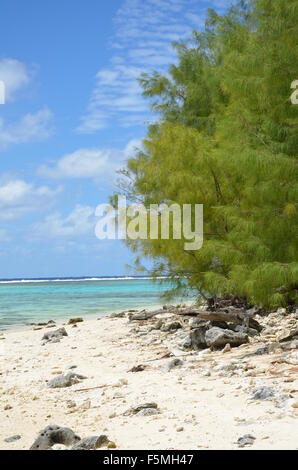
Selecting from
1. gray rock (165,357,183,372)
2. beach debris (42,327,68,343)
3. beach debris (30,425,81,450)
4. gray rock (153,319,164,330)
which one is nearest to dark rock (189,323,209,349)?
gray rock (165,357,183,372)

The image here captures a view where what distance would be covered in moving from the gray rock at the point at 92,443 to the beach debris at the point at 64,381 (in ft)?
11.6

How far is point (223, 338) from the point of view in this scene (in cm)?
1072

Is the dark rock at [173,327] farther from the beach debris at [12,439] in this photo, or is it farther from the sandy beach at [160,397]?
the beach debris at [12,439]

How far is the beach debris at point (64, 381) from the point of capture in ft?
30.9

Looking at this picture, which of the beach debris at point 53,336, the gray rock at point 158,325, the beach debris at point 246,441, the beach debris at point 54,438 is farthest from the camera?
the beach debris at point 53,336

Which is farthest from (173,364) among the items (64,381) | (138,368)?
(64,381)

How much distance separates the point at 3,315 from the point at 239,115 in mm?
21649

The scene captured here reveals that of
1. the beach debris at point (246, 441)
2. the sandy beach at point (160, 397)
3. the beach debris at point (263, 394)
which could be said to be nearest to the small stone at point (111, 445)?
the sandy beach at point (160, 397)

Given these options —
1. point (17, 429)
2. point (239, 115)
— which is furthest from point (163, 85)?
point (17, 429)

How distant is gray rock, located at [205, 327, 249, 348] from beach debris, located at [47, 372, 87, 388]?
243cm

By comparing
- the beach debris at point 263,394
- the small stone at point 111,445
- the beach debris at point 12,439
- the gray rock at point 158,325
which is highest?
the beach debris at point 263,394

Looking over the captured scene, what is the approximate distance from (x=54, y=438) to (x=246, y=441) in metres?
1.98

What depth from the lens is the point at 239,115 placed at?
1158 centimetres

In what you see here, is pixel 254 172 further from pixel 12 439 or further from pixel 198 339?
pixel 12 439
